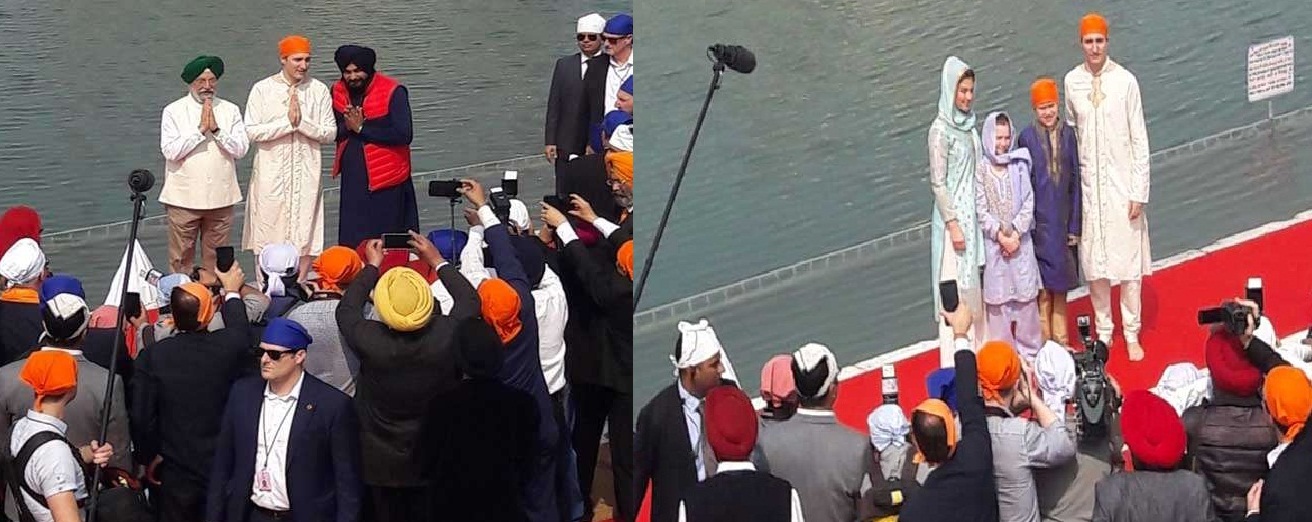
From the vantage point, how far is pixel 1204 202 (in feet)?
30.1

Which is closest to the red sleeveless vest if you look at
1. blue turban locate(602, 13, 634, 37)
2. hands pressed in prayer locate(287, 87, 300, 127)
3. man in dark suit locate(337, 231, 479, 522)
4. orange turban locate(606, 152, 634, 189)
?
hands pressed in prayer locate(287, 87, 300, 127)

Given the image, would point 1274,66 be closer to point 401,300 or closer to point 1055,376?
point 1055,376

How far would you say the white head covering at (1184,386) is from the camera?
8.24m

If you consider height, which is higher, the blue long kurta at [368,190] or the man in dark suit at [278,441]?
the blue long kurta at [368,190]

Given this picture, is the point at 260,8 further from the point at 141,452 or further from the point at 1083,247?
the point at 1083,247

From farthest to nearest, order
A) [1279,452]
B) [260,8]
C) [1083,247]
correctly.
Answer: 1. [260,8]
2. [1083,247]
3. [1279,452]

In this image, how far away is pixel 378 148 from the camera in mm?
10250

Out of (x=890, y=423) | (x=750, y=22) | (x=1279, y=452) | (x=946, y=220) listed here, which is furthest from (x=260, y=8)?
(x=1279, y=452)

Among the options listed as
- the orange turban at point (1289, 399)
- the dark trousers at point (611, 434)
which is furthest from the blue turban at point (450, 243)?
the orange turban at point (1289, 399)

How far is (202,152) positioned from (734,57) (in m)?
2.43

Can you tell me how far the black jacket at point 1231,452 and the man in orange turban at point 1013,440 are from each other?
1.40 ft

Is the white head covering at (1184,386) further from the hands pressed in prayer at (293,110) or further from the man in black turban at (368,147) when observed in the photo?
the hands pressed in prayer at (293,110)


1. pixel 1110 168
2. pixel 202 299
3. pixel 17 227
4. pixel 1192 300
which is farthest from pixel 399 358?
pixel 1192 300

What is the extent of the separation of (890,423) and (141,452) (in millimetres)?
2630
